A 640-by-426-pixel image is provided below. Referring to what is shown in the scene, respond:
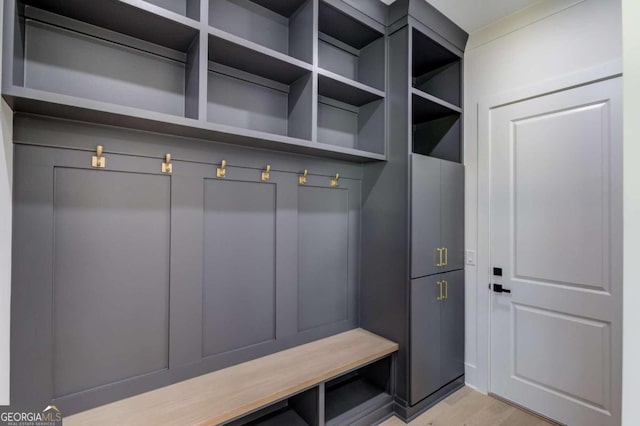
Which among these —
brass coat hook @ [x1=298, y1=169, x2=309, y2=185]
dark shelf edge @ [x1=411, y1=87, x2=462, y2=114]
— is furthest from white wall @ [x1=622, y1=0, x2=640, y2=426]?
brass coat hook @ [x1=298, y1=169, x2=309, y2=185]

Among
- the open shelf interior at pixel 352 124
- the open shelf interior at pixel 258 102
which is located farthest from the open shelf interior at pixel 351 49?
the open shelf interior at pixel 258 102

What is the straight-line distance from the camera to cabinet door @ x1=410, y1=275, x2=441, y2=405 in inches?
81.0

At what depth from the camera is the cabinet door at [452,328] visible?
7.52 feet

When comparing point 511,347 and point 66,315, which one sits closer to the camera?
point 66,315

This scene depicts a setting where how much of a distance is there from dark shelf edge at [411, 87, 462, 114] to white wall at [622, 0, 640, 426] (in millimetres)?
1335

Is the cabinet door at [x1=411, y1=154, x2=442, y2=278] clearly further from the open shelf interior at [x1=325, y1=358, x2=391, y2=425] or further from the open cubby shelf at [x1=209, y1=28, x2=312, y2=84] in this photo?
the open cubby shelf at [x1=209, y1=28, x2=312, y2=84]

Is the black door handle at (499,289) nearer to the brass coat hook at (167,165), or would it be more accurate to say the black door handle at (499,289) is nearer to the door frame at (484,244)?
the door frame at (484,244)

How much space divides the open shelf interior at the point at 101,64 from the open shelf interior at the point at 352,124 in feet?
3.18

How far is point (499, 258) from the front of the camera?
7.50 ft

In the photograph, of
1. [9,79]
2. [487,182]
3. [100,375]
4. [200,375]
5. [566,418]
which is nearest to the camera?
[9,79]

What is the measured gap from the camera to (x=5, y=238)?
3.59ft

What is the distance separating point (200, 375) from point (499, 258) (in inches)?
88.1

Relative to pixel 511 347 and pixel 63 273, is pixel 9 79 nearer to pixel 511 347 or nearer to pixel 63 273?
pixel 63 273

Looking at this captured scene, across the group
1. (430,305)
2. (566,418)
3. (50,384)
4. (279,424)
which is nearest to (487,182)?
(430,305)
